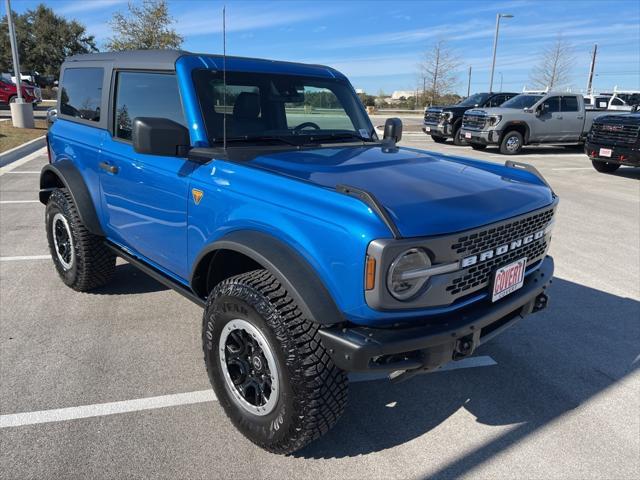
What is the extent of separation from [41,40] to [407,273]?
2219 inches

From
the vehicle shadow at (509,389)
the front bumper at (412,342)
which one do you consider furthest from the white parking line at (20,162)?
the front bumper at (412,342)

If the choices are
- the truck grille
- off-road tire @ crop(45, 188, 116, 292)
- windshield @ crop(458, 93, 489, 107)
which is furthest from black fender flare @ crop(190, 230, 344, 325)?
windshield @ crop(458, 93, 489, 107)

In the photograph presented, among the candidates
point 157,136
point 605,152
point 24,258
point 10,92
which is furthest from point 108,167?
point 10,92

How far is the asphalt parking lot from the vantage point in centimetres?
245

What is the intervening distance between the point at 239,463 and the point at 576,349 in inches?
101

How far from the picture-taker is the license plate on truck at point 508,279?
8.23 ft

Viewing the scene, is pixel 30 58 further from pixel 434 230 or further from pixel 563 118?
pixel 434 230

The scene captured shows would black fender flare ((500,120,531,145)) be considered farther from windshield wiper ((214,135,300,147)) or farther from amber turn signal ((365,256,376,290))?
amber turn signal ((365,256,376,290))

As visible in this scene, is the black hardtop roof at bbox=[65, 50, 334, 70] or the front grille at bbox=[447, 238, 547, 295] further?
the black hardtop roof at bbox=[65, 50, 334, 70]

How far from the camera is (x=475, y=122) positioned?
15445mm

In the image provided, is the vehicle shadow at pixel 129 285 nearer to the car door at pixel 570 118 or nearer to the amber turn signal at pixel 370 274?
the amber turn signal at pixel 370 274

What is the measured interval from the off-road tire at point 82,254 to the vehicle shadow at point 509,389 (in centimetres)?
241

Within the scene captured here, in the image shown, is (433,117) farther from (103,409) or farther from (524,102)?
(103,409)

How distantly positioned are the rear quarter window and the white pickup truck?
12820 millimetres
